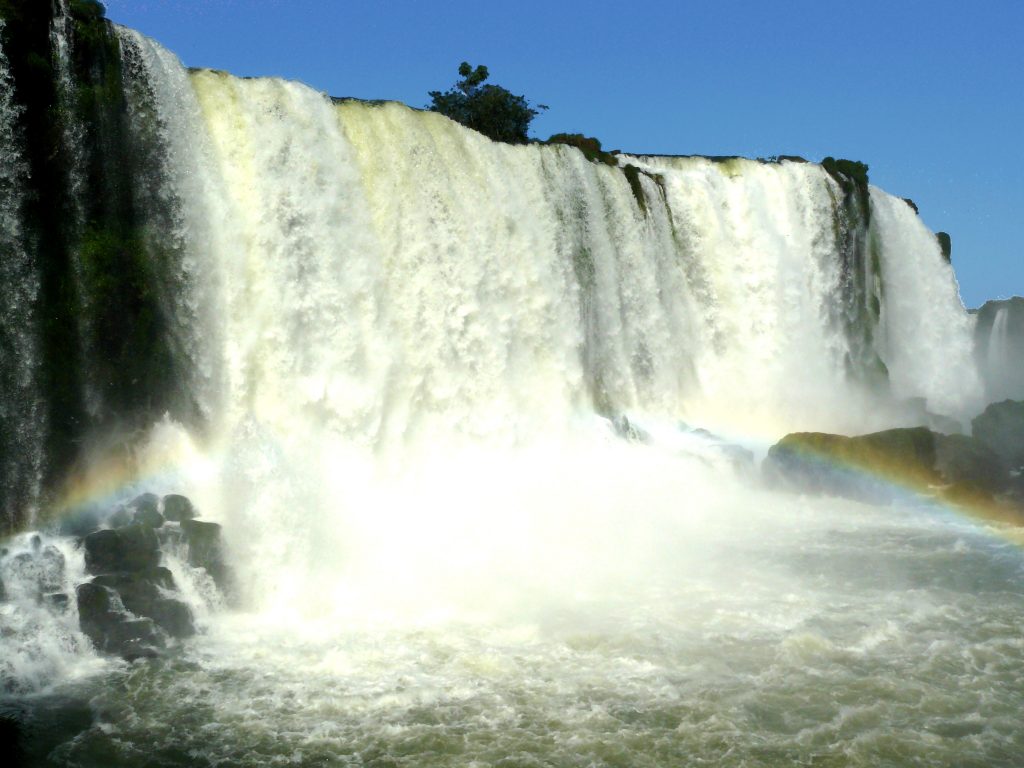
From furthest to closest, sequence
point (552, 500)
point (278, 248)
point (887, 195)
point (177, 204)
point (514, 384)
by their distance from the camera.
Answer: point (887, 195)
point (514, 384)
point (552, 500)
point (278, 248)
point (177, 204)

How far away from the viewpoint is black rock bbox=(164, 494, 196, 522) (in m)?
10.6

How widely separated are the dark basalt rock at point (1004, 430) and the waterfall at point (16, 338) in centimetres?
1491

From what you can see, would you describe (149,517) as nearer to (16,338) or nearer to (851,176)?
(16,338)

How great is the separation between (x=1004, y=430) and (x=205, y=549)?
14.3 m

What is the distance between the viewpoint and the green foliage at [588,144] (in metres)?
18.8

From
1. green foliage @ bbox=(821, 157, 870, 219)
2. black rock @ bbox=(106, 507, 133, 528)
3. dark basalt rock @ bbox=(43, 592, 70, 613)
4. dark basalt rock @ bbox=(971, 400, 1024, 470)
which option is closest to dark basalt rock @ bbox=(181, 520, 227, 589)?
black rock @ bbox=(106, 507, 133, 528)

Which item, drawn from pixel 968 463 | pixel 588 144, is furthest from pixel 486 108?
pixel 968 463

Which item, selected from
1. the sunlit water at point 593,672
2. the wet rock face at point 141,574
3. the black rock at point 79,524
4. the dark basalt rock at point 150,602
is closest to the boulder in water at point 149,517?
the wet rock face at point 141,574

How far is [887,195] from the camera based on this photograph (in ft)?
87.0

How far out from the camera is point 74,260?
1062 centimetres

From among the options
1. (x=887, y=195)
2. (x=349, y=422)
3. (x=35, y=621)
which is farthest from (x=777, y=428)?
(x=35, y=621)

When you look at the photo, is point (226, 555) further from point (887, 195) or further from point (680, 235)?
point (887, 195)

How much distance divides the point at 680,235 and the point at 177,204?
11.4 meters

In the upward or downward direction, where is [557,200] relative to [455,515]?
upward
